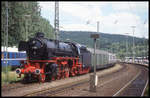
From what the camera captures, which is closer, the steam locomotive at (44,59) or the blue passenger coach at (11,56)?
the steam locomotive at (44,59)

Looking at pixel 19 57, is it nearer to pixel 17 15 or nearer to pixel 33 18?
pixel 17 15

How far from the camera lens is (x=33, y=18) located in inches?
2530

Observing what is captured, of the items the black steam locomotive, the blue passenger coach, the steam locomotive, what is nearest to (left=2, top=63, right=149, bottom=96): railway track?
the steam locomotive

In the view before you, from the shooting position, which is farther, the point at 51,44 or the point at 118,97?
the point at 51,44

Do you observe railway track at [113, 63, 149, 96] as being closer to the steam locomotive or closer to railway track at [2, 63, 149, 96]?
railway track at [2, 63, 149, 96]

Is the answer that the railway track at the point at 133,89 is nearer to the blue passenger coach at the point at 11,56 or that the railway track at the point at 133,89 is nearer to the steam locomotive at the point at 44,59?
the steam locomotive at the point at 44,59

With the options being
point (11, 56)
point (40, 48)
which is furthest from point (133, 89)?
point (11, 56)

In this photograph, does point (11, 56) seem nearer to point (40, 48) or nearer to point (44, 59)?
point (40, 48)

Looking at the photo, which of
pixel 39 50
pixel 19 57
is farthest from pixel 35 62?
pixel 19 57

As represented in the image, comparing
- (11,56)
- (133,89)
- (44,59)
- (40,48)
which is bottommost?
(133,89)

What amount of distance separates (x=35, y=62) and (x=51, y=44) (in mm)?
2224

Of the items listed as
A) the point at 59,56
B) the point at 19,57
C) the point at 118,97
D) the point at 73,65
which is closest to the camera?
the point at 118,97

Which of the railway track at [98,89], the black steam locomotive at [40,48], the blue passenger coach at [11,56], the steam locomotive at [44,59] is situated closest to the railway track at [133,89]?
the railway track at [98,89]

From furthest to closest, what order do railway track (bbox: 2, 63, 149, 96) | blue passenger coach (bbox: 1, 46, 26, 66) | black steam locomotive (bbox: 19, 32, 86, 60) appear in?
blue passenger coach (bbox: 1, 46, 26, 66), black steam locomotive (bbox: 19, 32, 86, 60), railway track (bbox: 2, 63, 149, 96)
